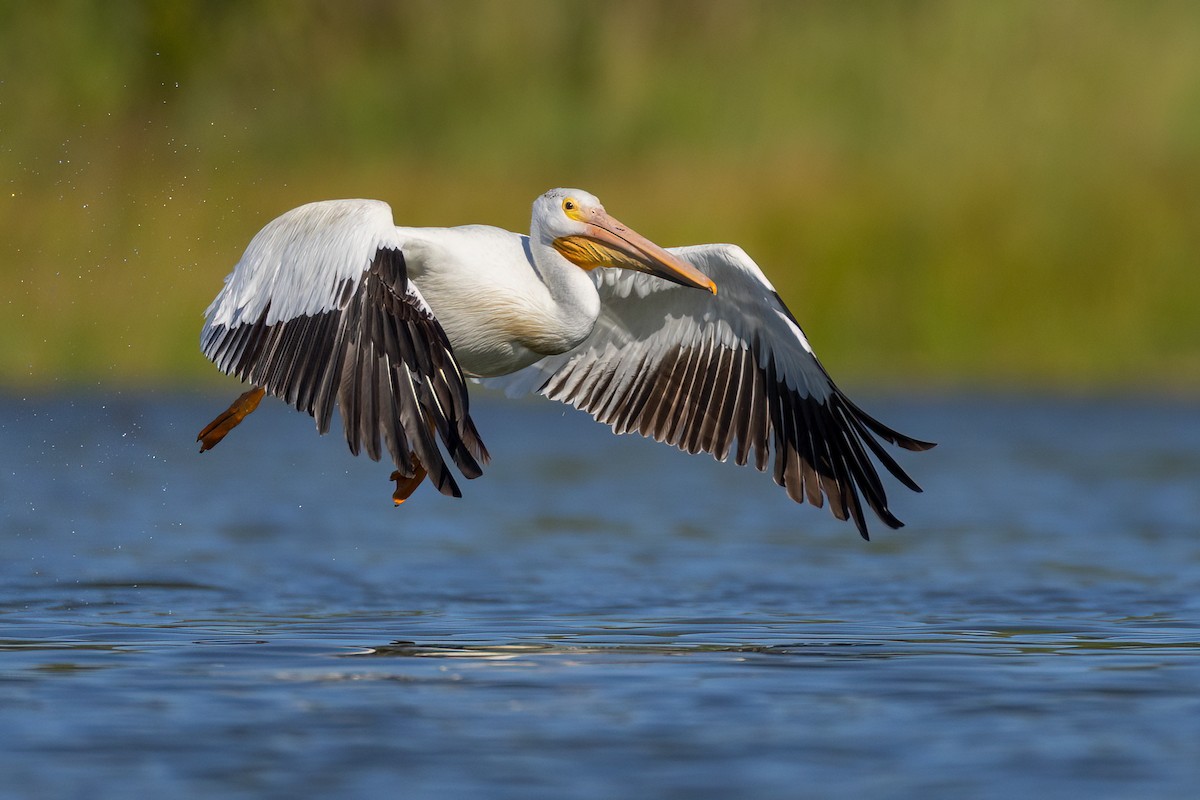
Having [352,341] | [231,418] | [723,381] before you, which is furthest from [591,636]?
[723,381]

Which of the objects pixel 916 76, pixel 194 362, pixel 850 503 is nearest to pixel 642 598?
pixel 850 503

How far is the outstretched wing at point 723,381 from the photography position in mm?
9148

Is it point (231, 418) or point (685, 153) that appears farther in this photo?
point (685, 153)

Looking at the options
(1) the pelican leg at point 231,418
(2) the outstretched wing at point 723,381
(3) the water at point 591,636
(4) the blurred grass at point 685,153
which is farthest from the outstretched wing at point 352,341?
(4) the blurred grass at point 685,153

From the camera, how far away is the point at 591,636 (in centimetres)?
801

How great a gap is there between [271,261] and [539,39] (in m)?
16.5

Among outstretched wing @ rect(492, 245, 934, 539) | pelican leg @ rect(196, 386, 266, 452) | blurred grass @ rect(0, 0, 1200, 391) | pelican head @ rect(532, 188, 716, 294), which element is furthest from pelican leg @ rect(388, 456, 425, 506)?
blurred grass @ rect(0, 0, 1200, 391)

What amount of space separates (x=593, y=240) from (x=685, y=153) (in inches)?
538

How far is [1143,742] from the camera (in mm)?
5930

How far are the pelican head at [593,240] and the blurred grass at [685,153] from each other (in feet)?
36.0

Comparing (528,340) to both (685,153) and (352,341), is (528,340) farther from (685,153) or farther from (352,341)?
(685,153)

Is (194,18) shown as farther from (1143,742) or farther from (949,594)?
(1143,742)

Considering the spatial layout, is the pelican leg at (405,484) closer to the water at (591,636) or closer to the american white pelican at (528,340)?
the american white pelican at (528,340)

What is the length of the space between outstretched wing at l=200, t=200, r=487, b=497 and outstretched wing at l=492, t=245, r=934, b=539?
1.72 meters
